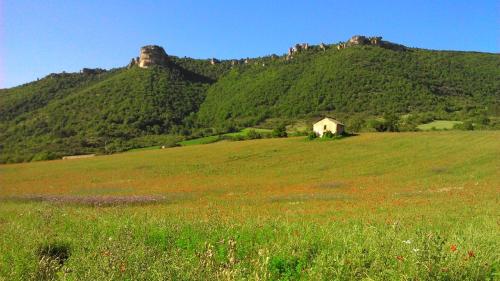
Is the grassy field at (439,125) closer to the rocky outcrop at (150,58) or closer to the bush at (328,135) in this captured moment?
the bush at (328,135)

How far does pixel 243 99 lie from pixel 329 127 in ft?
194

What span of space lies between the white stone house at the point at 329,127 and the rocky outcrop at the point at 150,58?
306 ft

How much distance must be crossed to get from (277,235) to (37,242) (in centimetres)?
501

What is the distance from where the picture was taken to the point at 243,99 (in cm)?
13288

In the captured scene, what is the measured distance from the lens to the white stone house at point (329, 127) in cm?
7650

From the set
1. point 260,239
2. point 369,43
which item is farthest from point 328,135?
point 369,43

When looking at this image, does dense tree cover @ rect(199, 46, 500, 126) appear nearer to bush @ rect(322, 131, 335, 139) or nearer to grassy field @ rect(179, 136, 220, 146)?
grassy field @ rect(179, 136, 220, 146)

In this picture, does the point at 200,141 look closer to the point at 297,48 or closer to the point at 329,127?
the point at 329,127

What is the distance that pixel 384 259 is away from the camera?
704cm

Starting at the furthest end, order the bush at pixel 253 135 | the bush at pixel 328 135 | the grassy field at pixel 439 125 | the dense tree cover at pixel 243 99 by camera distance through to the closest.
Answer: the dense tree cover at pixel 243 99, the bush at pixel 253 135, the grassy field at pixel 439 125, the bush at pixel 328 135

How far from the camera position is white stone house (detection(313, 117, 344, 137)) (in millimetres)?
76500

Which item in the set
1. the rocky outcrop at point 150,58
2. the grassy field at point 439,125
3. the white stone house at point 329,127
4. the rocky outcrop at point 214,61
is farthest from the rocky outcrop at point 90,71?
the grassy field at point 439,125

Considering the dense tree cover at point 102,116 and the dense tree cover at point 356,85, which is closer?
the dense tree cover at point 102,116

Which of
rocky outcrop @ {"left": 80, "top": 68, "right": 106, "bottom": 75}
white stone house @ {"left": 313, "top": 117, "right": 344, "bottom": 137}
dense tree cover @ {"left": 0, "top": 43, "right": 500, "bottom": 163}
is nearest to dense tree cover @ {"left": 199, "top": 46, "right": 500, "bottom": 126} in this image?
dense tree cover @ {"left": 0, "top": 43, "right": 500, "bottom": 163}
